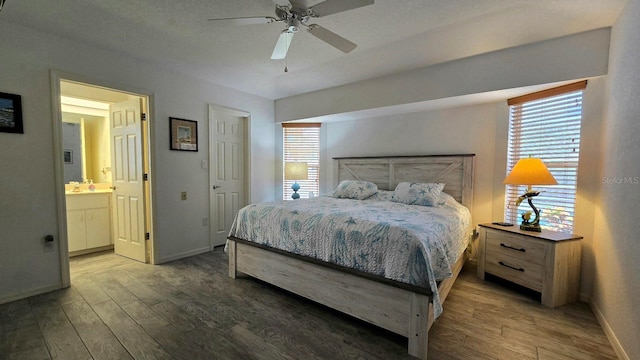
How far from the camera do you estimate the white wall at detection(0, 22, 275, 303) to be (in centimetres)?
231

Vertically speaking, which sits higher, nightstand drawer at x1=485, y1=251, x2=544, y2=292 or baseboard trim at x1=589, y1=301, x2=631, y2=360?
nightstand drawer at x1=485, y1=251, x2=544, y2=292

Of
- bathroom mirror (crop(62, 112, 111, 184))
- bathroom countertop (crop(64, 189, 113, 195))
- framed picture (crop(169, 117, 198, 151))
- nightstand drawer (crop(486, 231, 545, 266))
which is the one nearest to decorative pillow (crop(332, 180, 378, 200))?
nightstand drawer (crop(486, 231, 545, 266))

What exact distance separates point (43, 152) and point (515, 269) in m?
4.75

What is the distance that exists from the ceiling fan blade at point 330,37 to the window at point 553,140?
86.0 inches

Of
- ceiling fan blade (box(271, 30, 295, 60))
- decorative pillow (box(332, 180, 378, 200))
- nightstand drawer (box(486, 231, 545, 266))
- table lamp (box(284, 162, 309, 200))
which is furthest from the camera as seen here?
table lamp (box(284, 162, 309, 200))

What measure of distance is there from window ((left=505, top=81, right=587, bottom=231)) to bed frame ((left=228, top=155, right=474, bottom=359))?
0.60m

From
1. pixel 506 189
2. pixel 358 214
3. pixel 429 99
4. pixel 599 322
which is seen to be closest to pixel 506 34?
pixel 429 99

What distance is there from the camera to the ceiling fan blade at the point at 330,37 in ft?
6.38

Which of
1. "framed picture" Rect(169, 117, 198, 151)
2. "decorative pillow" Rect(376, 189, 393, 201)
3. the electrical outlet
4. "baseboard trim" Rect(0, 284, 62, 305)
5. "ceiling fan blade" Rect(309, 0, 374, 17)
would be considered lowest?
"baseboard trim" Rect(0, 284, 62, 305)

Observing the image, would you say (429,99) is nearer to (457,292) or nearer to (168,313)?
(457,292)

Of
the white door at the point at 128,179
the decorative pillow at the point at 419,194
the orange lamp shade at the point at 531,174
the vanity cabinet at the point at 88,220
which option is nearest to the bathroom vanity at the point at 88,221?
the vanity cabinet at the point at 88,220

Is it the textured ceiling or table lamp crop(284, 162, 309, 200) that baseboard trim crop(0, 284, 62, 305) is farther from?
table lamp crop(284, 162, 309, 200)

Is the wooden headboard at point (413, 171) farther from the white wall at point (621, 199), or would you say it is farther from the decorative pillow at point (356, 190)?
the white wall at point (621, 199)

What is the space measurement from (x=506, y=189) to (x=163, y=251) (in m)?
4.38
